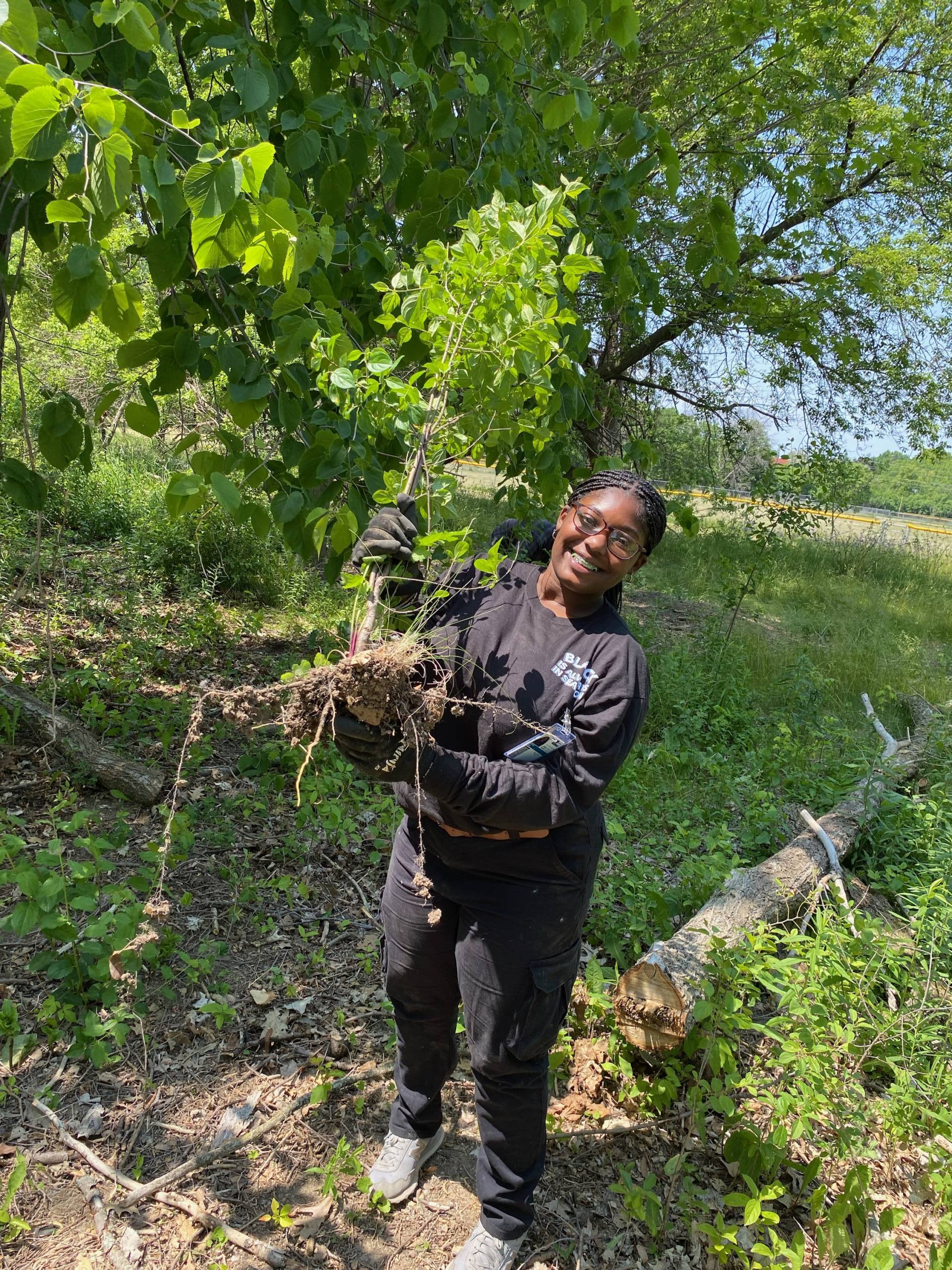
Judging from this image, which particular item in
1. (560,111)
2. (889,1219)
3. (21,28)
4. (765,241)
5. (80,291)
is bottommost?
(889,1219)

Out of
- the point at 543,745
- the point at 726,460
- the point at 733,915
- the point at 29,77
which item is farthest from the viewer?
the point at 726,460

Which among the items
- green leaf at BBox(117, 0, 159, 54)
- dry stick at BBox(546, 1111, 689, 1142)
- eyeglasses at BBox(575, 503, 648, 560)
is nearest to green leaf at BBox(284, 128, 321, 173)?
green leaf at BBox(117, 0, 159, 54)

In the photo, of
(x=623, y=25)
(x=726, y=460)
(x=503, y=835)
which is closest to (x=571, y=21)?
(x=623, y=25)

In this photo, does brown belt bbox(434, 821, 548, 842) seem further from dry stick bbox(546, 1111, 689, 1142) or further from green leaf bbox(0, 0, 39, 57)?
green leaf bbox(0, 0, 39, 57)

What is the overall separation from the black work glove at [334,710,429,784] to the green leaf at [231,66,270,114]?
59.6 inches

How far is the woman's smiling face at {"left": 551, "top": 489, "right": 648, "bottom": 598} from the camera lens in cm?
179

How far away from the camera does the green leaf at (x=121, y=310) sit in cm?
183

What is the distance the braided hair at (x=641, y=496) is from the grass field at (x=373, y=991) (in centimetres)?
75

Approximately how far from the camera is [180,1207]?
2.13 metres

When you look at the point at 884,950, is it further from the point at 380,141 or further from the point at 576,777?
the point at 380,141

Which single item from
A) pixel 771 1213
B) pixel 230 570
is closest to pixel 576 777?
pixel 771 1213

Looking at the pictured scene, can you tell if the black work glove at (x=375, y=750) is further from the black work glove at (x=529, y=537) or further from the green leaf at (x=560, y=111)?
the green leaf at (x=560, y=111)

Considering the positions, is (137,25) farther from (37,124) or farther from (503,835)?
(503,835)

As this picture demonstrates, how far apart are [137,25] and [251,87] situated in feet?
1.78
